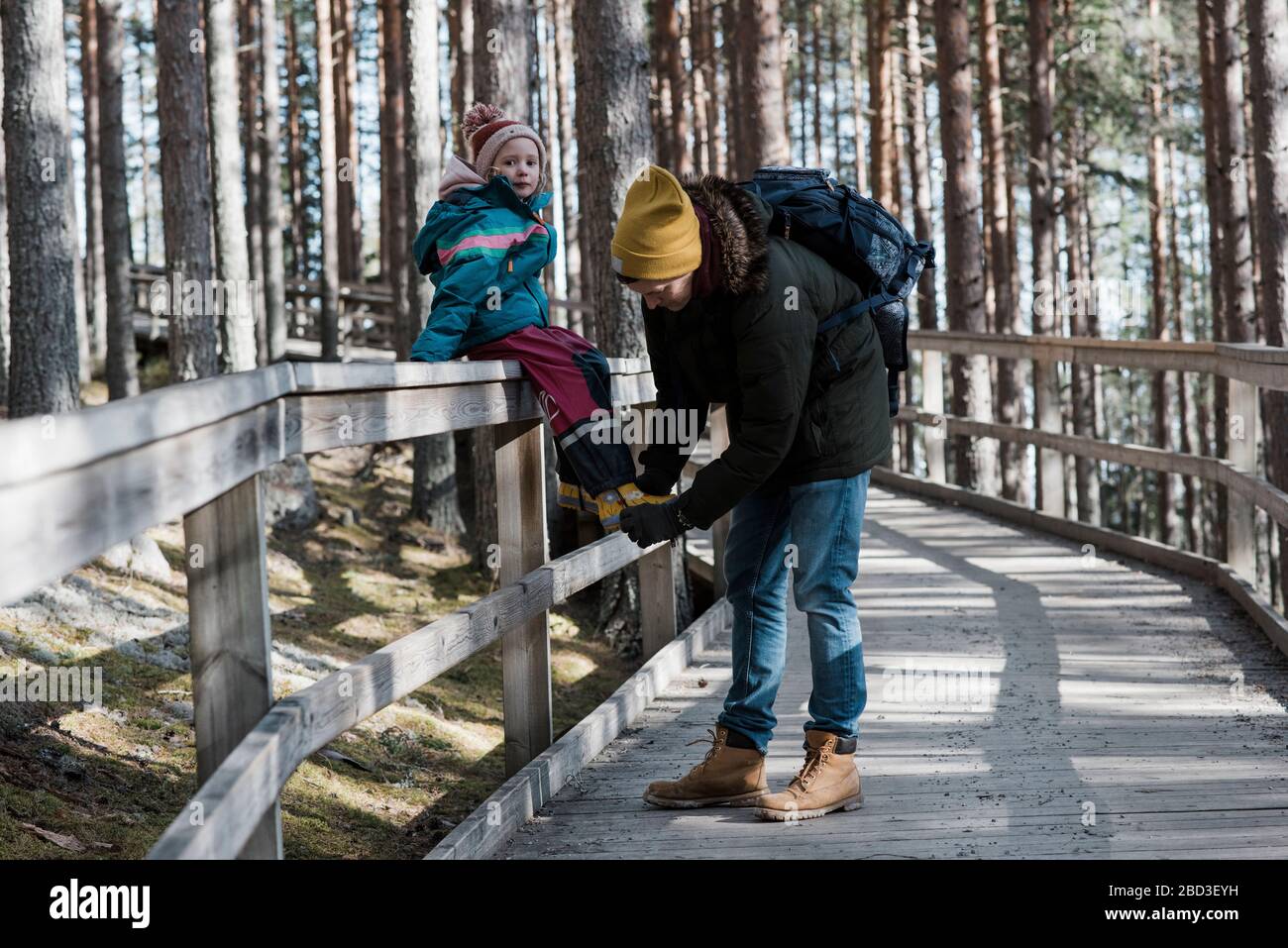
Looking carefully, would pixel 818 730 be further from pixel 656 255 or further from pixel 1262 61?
pixel 1262 61

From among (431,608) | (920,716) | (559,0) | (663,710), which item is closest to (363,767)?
(663,710)

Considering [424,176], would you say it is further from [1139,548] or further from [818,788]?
[818,788]

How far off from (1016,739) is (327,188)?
17955 mm

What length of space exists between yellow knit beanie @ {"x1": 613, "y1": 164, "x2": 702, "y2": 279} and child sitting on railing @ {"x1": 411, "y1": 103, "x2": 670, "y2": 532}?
94 cm

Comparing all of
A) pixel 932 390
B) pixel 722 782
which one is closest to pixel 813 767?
pixel 722 782

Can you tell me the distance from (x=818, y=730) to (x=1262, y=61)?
35.4 feet

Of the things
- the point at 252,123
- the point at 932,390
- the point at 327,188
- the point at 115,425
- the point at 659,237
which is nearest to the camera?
the point at 115,425

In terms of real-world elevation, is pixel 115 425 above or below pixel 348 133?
below

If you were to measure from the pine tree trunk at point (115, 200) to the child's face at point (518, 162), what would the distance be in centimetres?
1295

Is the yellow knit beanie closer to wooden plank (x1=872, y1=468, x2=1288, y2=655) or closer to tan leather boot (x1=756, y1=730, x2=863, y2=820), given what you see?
tan leather boot (x1=756, y1=730, x2=863, y2=820)

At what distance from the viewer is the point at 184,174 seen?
40.8 feet

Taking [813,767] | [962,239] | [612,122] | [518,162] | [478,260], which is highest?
[962,239]

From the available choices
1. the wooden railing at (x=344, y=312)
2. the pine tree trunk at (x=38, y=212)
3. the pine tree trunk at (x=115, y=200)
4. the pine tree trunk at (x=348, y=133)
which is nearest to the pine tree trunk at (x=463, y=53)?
the wooden railing at (x=344, y=312)

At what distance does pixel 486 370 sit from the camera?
3949 millimetres
